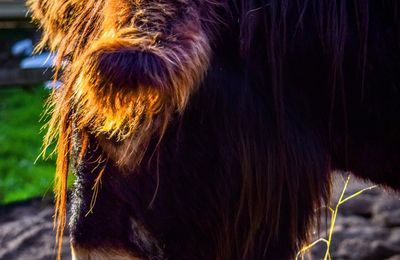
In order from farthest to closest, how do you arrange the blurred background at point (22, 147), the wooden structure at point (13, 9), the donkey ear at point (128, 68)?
the wooden structure at point (13, 9), the blurred background at point (22, 147), the donkey ear at point (128, 68)

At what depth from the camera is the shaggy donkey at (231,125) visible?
1.71m

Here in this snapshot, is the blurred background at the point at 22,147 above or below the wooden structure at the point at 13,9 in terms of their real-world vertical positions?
below

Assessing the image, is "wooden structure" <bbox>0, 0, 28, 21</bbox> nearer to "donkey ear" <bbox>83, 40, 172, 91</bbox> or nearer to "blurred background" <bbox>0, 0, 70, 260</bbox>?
"blurred background" <bbox>0, 0, 70, 260</bbox>

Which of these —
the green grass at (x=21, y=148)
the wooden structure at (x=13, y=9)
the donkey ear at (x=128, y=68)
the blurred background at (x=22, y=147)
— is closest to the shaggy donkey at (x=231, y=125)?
the donkey ear at (x=128, y=68)

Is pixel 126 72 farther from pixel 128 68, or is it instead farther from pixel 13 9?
pixel 13 9

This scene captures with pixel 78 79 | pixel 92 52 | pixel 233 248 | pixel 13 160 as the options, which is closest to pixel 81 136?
pixel 78 79

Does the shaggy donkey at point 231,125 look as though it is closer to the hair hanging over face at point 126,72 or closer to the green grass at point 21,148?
the hair hanging over face at point 126,72

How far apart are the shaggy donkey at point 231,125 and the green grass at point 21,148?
2199mm

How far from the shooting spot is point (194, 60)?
1.61 m

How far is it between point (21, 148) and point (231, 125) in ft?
11.8

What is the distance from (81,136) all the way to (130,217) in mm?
221

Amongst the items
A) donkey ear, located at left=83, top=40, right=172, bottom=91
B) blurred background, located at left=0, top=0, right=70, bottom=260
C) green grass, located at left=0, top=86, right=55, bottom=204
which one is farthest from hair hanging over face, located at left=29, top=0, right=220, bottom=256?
green grass, located at left=0, top=86, right=55, bottom=204

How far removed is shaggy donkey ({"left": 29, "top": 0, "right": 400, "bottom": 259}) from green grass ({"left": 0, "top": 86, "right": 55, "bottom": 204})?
7.21ft

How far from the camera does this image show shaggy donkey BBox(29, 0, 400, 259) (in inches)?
67.4
